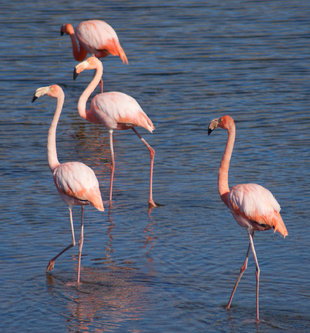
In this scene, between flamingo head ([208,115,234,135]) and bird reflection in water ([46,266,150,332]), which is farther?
flamingo head ([208,115,234,135])

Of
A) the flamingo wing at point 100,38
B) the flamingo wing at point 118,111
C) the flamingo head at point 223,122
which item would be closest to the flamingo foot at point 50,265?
the flamingo head at point 223,122

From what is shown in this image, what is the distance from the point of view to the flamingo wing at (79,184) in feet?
23.4

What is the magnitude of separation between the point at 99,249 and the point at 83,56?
24.5 feet

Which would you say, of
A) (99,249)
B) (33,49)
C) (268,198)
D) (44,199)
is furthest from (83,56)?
(268,198)

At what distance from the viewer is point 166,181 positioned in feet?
32.2

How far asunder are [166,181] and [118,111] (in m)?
1.05

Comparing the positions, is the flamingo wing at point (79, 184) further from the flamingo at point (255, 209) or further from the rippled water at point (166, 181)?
the flamingo at point (255, 209)

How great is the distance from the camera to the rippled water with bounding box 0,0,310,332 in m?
6.43

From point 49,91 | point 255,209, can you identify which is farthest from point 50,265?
point 255,209

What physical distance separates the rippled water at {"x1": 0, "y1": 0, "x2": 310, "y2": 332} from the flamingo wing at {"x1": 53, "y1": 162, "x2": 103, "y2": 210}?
624mm

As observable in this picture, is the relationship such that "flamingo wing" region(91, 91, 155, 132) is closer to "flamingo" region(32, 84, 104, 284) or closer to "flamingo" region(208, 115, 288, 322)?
"flamingo" region(32, 84, 104, 284)

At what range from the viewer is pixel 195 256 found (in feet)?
24.4

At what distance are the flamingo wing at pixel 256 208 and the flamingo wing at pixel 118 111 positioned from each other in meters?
3.29

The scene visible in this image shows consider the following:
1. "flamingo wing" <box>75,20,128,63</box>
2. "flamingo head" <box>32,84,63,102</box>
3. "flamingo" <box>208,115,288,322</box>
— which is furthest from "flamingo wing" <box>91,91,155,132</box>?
"flamingo wing" <box>75,20,128,63</box>
